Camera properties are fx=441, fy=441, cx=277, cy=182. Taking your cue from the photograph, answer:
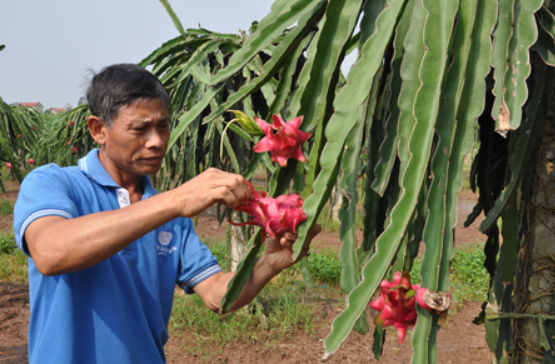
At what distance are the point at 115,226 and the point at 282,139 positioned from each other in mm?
400

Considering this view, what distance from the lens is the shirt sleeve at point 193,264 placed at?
141 centimetres

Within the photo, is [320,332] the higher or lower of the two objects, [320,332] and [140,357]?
the lower

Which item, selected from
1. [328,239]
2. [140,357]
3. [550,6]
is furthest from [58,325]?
[328,239]

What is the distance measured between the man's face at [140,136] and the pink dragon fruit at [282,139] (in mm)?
424

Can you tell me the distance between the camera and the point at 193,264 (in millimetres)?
1411

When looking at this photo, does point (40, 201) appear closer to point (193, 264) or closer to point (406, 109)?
point (193, 264)

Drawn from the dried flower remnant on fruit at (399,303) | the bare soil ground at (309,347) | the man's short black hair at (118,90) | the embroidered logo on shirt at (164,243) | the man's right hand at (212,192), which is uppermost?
the man's short black hair at (118,90)

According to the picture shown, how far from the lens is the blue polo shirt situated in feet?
3.63

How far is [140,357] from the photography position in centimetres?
123

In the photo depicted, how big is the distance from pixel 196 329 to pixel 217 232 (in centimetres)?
372

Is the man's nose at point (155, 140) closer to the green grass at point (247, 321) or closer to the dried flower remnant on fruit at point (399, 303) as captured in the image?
the dried flower remnant on fruit at point (399, 303)

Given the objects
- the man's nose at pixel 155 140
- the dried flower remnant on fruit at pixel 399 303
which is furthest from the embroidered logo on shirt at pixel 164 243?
the dried flower remnant on fruit at pixel 399 303

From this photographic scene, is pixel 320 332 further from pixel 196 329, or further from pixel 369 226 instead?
pixel 369 226

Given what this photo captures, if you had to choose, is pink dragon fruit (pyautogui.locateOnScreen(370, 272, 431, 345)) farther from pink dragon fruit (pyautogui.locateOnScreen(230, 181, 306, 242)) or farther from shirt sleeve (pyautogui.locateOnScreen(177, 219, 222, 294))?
shirt sleeve (pyautogui.locateOnScreen(177, 219, 222, 294))
